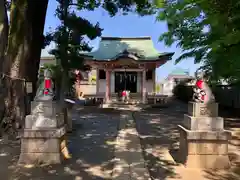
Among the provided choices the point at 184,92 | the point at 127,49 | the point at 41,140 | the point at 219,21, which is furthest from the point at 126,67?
the point at 219,21

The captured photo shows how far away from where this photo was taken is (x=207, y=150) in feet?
14.6

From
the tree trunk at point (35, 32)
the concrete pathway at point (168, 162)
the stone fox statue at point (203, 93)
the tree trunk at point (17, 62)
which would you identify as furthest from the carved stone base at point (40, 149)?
the tree trunk at point (35, 32)

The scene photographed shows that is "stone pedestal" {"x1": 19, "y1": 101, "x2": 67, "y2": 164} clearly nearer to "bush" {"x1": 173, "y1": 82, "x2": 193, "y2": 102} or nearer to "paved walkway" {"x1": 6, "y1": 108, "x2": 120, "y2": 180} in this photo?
"paved walkway" {"x1": 6, "y1": 108, "x2": 120, "y2": 180}

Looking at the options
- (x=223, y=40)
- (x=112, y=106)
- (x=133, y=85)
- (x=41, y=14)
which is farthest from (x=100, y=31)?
(x=133, y=85)

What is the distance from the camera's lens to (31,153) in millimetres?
4641

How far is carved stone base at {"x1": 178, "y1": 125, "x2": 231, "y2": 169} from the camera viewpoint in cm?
438

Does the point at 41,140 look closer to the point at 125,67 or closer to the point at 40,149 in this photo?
the point at 40,149

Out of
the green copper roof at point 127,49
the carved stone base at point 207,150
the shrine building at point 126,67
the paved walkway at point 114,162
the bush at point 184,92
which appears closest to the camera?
the paved walkway at point 114,162

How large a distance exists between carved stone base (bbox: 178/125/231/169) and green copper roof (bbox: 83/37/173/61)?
11.3m

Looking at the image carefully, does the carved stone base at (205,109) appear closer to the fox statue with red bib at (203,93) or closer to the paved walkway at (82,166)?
the fox statue with red bib at (203,93)

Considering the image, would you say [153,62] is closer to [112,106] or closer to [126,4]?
[112,106]

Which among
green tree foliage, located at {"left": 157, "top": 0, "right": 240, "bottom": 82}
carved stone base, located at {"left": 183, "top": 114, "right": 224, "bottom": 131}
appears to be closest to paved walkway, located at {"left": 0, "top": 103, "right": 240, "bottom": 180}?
carved stone base, located at {"left": 183, "top": 114, "right": 224, "bottom": 131}

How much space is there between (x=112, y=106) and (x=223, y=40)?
1276 centimetres

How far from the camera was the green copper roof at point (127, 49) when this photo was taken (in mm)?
15984
